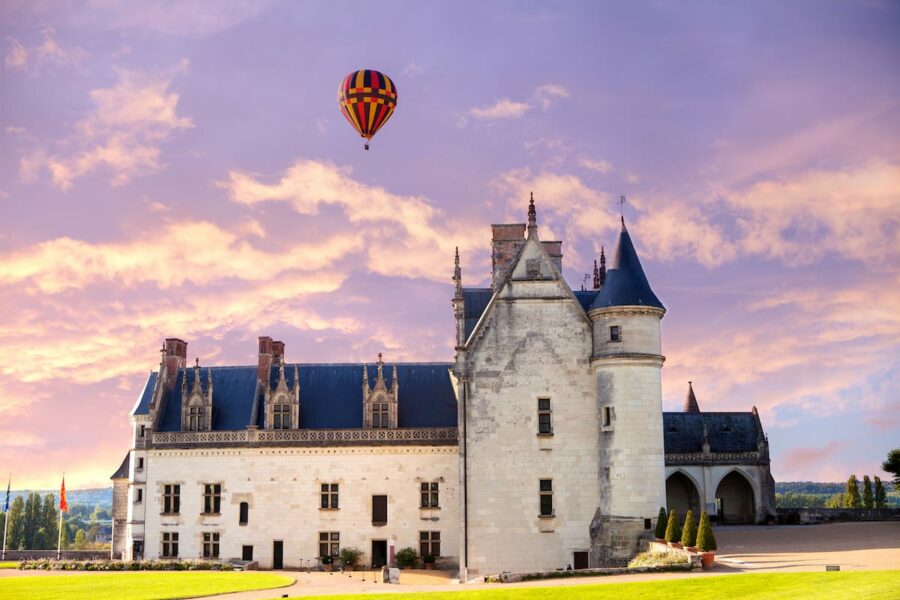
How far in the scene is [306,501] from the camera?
46.4 metres

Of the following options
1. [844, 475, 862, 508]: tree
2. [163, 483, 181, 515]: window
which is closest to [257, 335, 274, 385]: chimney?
[163, 483, 181, 515]: window

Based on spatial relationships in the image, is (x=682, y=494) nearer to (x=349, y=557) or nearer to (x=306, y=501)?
(x=349, y=557)

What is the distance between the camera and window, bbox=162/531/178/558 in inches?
1859

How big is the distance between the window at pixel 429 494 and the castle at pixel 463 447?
7 centimetres

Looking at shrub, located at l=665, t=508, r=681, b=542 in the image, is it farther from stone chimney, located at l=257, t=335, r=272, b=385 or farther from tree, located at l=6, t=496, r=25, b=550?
tree, located at l=6, t=496, r=25, b=550

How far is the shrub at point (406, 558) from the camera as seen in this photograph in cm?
4481

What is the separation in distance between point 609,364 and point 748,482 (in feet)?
85.0

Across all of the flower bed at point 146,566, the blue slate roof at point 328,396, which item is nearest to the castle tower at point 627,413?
the blue slate roof at point 328,396

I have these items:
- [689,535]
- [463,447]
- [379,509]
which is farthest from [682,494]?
[689,535]

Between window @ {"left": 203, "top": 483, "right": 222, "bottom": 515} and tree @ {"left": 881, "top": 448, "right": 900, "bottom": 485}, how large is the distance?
4195 cm

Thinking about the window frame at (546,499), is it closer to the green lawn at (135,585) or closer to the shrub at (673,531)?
the shrub at (673,531)

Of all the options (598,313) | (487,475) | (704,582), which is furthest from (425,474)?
(704,582)

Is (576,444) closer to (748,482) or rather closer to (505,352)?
(505,352)

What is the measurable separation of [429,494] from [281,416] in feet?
28.5
